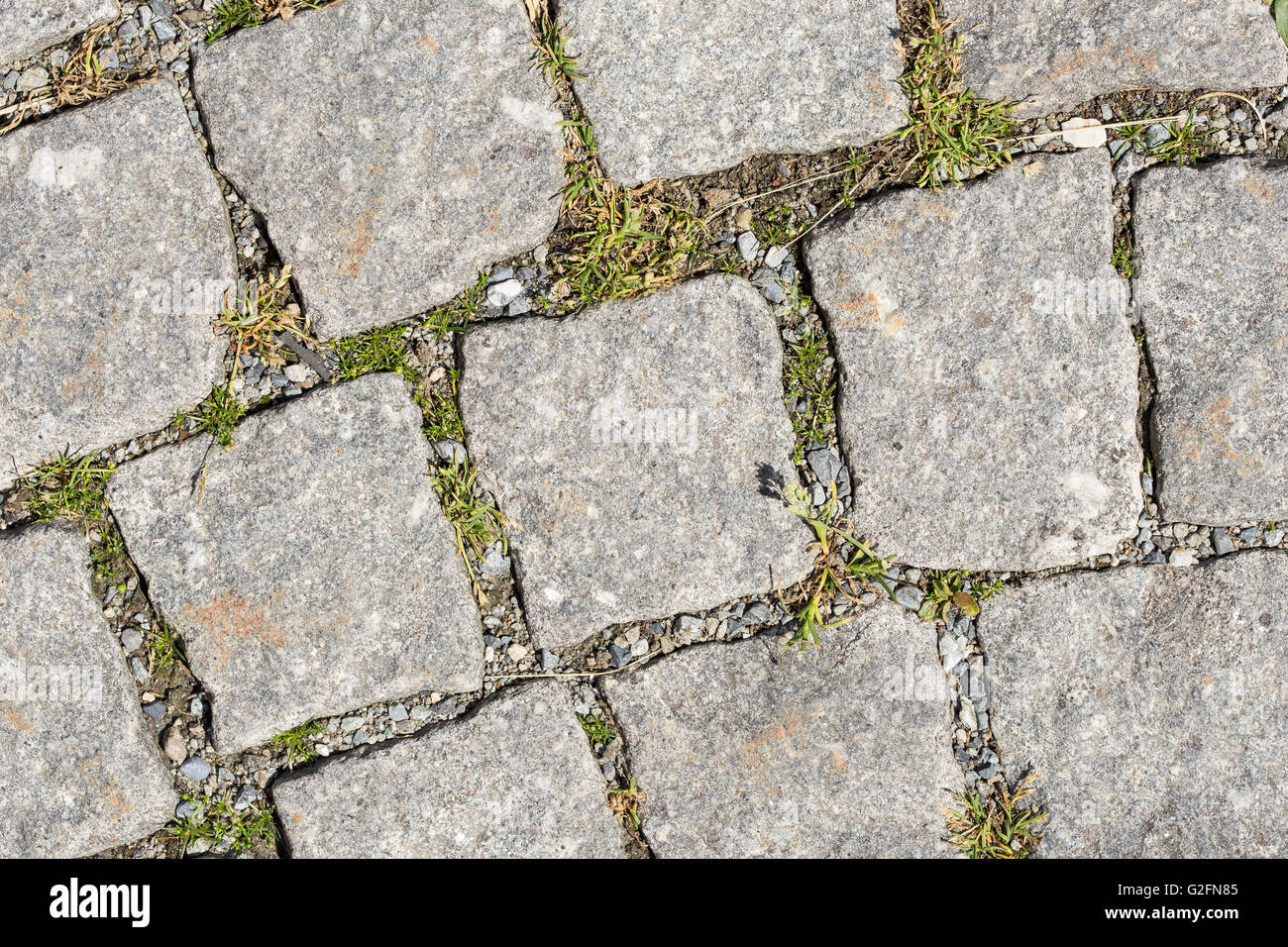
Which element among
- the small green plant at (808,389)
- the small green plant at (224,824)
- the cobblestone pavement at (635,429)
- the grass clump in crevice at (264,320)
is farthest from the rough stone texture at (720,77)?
the small green plant at (224,824)

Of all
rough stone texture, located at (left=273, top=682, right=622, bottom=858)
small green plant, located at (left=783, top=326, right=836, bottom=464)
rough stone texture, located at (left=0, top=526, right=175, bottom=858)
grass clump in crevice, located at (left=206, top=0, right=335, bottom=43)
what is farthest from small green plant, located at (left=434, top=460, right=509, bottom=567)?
grass clump in crevice, located at (left=206, top=0, right=335, bottom=43)

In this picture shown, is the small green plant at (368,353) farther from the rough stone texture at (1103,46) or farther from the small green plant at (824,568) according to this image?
the rough stone texture at (1103,46)

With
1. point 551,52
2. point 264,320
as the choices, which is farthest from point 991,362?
point 264,320

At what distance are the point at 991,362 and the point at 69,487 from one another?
2.31 meters

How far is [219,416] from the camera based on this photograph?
7.21 ft

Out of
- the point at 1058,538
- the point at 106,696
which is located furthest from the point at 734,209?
the point at 106,696

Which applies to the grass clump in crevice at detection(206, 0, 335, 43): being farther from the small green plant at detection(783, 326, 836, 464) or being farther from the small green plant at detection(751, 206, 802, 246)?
the small green plant at detection(783, 326, 836, 464)

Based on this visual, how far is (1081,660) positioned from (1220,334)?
88 cm

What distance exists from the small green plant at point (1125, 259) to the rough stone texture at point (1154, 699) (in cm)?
75

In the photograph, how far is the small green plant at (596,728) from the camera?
2.24 meters

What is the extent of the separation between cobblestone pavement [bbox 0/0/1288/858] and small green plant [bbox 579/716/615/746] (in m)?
0.01

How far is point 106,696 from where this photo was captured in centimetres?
221

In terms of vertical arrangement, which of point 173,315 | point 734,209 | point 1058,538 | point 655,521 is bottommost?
point 1058,538

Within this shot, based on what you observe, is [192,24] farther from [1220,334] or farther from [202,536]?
[1220,334]
